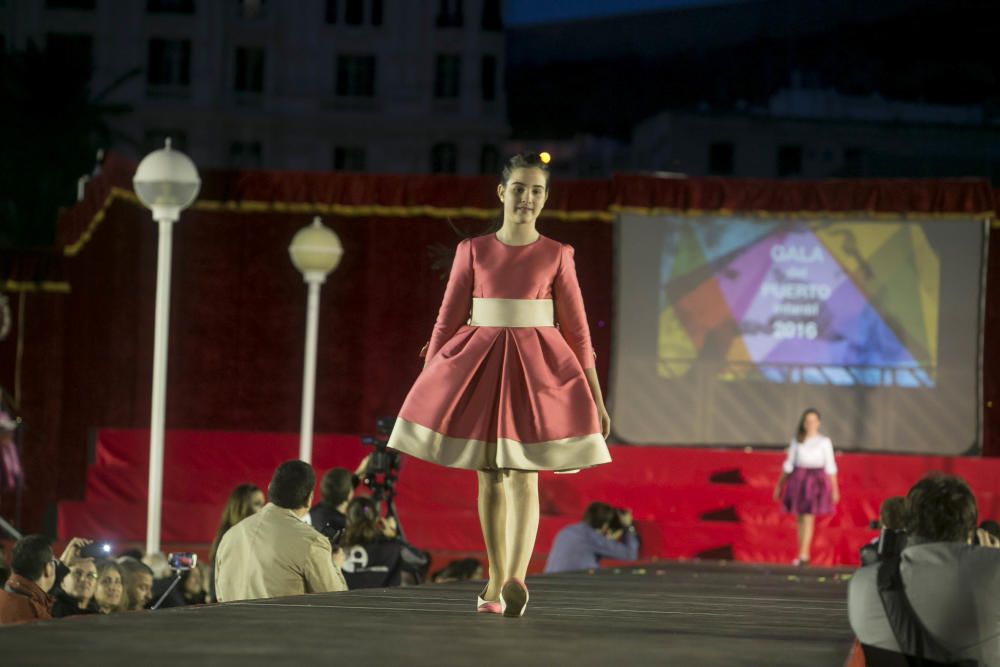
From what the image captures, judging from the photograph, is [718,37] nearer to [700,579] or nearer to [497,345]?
Result: [700,579]

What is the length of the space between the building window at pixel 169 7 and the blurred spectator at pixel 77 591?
117 ft

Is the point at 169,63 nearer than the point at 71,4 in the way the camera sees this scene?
No

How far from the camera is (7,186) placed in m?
35.8

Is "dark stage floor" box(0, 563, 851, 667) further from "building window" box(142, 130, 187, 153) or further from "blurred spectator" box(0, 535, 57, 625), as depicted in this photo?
"building window" box(142, 130, 187, 153)

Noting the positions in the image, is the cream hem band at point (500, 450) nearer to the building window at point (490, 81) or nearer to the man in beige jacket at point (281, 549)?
the man in beige jacket at point (281, 549)

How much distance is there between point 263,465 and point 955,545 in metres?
11.0

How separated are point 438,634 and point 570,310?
1134mm

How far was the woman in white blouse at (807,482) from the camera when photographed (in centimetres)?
1277

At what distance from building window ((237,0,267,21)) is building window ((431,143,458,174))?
4991 millimetres

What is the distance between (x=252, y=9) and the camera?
133 feet

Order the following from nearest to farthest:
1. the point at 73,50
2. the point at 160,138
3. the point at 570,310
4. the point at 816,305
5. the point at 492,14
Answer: the point at 570,310, the point at 816,305, the point at 73,50, the point at 160,138, the point at 492,14

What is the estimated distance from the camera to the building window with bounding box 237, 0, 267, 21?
133 ft

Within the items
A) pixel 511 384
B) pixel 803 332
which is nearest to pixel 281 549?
pixel 511 384

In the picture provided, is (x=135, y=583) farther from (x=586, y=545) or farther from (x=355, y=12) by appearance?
(x=355, y=12)
